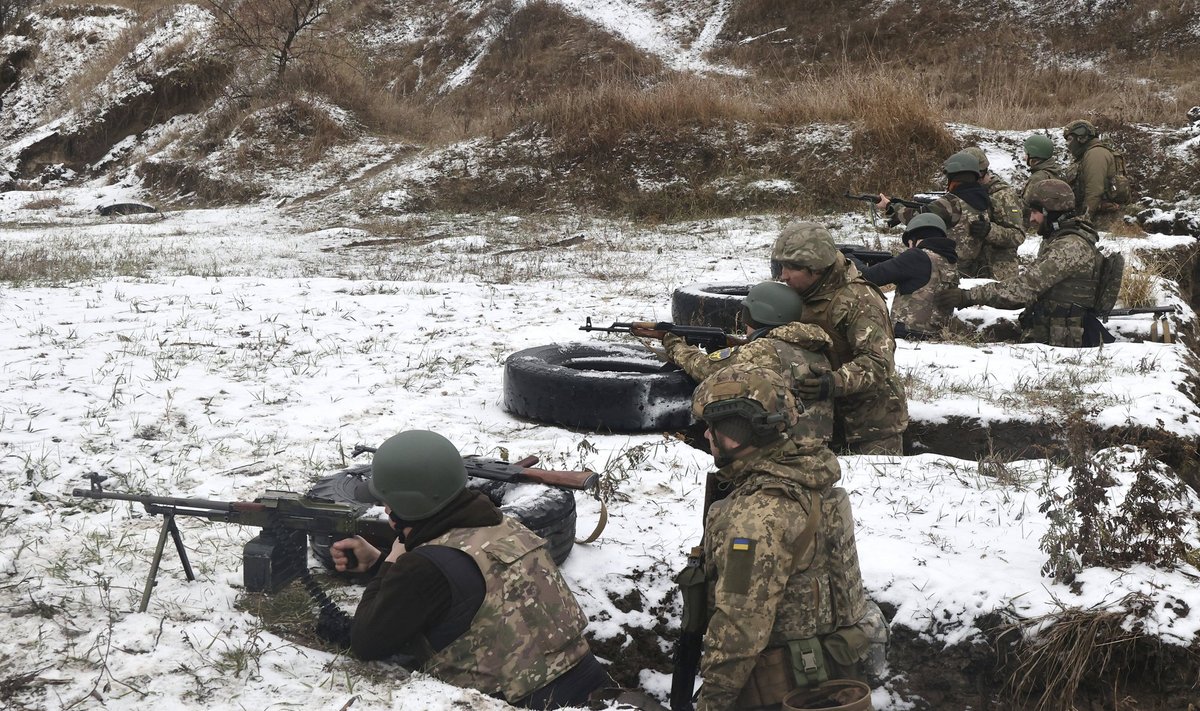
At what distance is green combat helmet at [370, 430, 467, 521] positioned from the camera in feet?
9.22

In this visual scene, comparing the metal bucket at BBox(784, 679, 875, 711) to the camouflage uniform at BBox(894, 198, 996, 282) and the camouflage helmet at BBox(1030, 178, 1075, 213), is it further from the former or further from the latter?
the camouflage uniform at BBox(894, 198, 996, 282)

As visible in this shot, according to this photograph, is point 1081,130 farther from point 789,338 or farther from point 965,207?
point 789,338

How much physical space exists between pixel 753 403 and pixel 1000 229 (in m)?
6.80

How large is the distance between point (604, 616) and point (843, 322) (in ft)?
6.89

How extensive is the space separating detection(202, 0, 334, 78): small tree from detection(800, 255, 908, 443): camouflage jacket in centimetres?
1819

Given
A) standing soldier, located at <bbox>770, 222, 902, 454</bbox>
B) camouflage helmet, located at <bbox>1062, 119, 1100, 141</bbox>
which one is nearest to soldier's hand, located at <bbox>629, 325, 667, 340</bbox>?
standing soldier, located at <bbox>770, 222, 902, 454</bbox>

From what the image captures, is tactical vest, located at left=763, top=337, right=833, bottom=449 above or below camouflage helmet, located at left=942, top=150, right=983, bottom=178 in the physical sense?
below

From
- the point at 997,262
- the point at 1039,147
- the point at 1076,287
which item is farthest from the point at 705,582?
the point at 1039,147

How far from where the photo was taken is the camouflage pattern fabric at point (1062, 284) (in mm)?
7242

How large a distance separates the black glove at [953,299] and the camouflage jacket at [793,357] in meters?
3.20

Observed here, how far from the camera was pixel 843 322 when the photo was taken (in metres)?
4.93

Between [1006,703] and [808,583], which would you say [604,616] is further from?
[1006,703]

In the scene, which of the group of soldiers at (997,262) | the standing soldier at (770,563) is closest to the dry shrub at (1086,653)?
the standing soldier at (770,563)

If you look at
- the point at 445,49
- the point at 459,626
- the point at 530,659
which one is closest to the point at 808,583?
the point at 530,659
